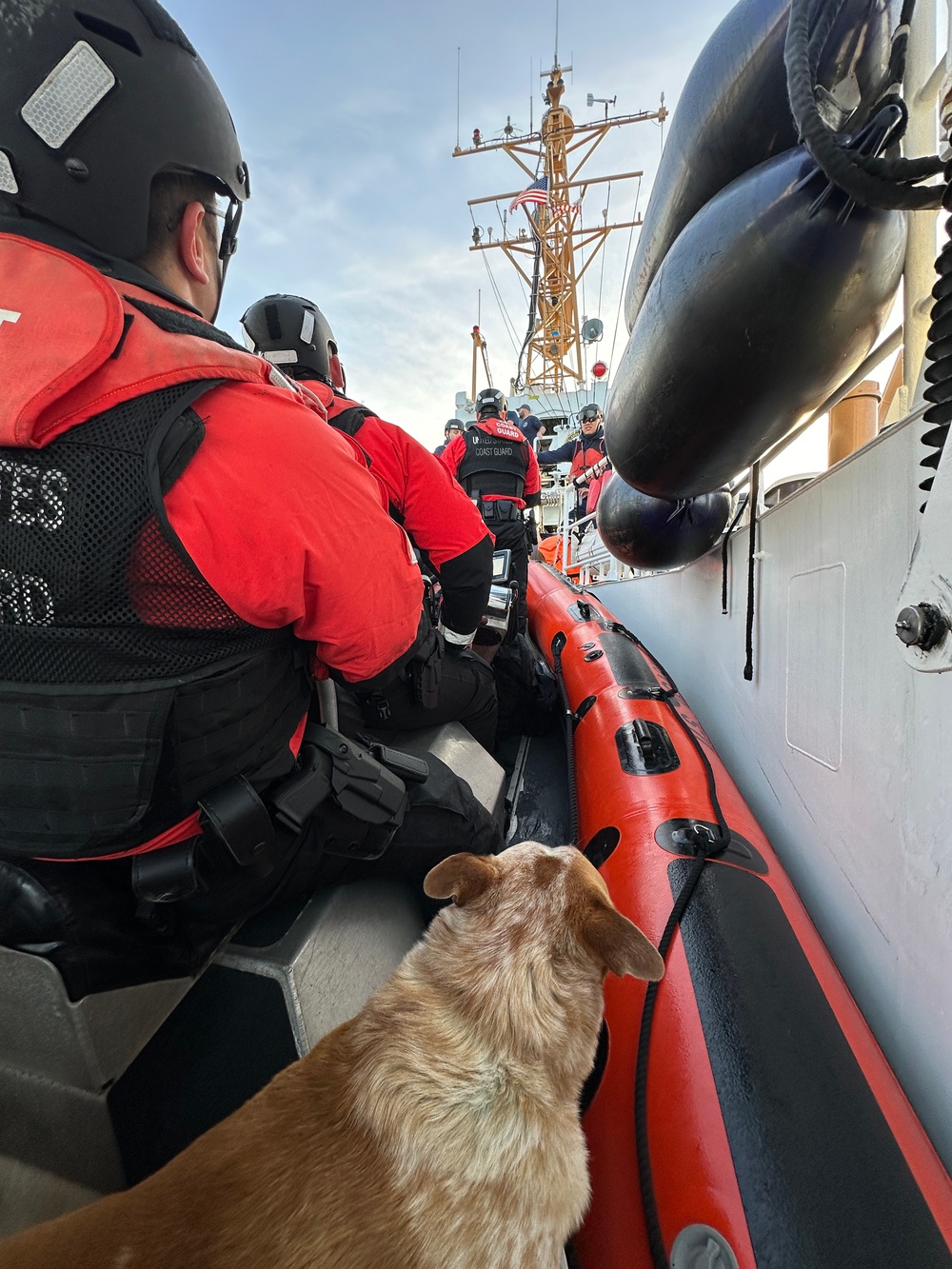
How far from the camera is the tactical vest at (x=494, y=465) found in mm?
4387

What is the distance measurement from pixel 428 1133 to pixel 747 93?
2092 millimetres

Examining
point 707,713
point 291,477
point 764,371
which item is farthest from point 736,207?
point 707,713

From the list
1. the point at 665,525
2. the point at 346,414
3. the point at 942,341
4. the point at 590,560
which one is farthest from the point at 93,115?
the point at 590,560

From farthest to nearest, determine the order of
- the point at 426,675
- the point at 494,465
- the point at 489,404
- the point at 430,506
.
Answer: the point at 489,404, the point at 494,465, the point at 430,506, the point at 426,675

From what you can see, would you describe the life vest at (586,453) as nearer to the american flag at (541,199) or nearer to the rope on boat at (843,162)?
the rope on boat at (843,162)

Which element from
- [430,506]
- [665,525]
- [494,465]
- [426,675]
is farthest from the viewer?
[494,465]

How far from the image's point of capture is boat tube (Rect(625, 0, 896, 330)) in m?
1.08

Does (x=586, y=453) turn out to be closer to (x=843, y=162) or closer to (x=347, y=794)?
(x=843, y=162)

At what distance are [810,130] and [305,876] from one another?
1559 millimetres

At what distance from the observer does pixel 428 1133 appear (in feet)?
2.47

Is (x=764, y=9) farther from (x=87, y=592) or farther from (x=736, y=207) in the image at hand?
(x=87, y=592)

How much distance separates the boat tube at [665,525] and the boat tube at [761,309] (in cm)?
93

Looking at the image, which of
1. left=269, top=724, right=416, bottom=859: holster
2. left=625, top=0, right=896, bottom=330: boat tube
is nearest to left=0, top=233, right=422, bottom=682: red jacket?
left=269, top=724, right=416, bottom=859: holster

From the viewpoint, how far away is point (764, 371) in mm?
1256
